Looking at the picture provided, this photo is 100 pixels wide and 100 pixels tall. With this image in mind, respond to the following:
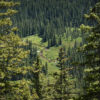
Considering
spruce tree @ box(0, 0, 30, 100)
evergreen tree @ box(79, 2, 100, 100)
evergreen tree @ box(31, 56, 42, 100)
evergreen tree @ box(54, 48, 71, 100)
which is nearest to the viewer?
evergreen tree @ box(79, 2, 100, 100)

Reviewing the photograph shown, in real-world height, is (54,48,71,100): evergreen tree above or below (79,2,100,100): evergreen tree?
below

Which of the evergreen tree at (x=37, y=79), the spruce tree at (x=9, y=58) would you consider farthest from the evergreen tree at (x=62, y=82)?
the spruce tree at (x=9, y=58)

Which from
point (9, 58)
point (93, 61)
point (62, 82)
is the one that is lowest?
point (62, 82)

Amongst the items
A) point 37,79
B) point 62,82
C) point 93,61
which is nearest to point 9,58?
point 93,61

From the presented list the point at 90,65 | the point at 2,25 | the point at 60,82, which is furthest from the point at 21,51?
the point at 60,82

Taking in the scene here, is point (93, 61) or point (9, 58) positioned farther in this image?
point (9, 58)

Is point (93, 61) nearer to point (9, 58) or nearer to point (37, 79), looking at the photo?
point (9, 58)

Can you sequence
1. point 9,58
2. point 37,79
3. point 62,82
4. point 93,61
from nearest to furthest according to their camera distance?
point 93,61 < point 9,58 < point 62,82 < point 37,79

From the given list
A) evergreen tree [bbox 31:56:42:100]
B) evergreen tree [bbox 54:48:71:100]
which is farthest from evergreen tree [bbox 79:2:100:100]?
evergreen tree [bbox 31:56:42:100]

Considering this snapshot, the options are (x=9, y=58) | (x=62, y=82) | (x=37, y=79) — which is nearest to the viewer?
(x=9, y=58)

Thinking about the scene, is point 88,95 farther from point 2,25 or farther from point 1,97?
point 2,25

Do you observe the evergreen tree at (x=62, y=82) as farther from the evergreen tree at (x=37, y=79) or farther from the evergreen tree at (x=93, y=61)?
the evergreen tree at (x=93, y=61)

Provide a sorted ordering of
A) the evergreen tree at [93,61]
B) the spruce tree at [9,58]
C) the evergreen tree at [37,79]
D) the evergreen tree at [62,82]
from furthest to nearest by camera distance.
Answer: the evergreen tree at [37,79], the evergreen tree at [62,82], the spruce tree at [9,58], the evergreen tree at [93,61]

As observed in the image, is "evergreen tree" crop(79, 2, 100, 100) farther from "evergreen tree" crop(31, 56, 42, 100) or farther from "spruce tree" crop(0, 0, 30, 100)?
"evergreen tree" crop(31, 56, 42, 100)
